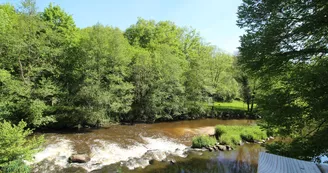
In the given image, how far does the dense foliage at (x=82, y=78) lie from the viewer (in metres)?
16.8

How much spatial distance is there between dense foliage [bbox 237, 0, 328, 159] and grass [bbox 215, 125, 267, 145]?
835cm

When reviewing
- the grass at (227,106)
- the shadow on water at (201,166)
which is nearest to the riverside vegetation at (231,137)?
the shadow on water at (201,166)

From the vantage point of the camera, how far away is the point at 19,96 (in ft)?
54.9

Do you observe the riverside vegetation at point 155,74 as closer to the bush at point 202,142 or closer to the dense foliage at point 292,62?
the dense foliage at point 292,62

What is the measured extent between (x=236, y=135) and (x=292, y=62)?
426 inches

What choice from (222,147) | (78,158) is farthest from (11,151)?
(222,147)

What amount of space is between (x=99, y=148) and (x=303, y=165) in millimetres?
13342

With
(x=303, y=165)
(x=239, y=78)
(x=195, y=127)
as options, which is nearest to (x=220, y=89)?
(x=239, y=78)

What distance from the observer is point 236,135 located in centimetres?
1812

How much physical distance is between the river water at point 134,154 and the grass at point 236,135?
95 cm

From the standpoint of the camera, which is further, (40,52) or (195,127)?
(195,127)

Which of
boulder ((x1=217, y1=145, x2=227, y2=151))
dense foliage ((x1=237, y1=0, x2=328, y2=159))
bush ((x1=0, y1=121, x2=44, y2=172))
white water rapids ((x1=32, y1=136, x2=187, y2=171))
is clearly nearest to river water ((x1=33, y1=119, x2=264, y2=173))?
white water rapids ((x1=32, y1=136, x2=187, y2=171))

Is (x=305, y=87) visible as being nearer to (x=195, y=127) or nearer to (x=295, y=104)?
(x=295, y=104)

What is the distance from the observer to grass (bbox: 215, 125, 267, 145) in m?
17.4
